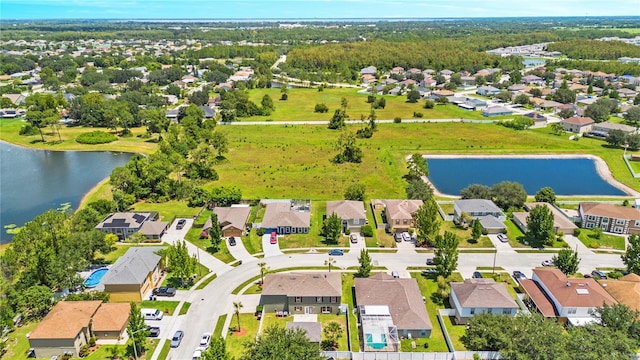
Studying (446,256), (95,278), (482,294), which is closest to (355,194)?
(446,256)

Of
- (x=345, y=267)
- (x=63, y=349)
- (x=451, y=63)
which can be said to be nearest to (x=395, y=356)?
(x=345, y=267)

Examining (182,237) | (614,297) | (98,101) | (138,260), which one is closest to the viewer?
(614,297)

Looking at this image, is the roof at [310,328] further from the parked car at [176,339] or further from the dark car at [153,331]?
the dark car at [153,331]

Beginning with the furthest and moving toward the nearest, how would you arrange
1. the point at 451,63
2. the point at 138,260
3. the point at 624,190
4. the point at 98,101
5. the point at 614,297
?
the point at 451,63
the point at 98,101
the point at 624,190
the point at 138,260
the point at 614,297

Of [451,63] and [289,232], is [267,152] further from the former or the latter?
[451,63]

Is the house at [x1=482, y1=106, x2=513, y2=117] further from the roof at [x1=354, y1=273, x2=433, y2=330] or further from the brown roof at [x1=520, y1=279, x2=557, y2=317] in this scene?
the roof at [x1=354, y1=273, x2=433, y2=330]

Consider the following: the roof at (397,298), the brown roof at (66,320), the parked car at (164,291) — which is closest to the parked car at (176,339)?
the parked car at (164,291)

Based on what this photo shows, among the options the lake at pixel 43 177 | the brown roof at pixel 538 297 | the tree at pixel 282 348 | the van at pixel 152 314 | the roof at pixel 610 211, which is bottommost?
the lake at pixel 43 177
